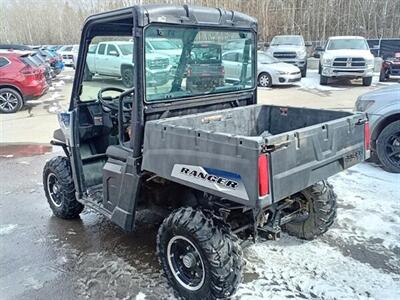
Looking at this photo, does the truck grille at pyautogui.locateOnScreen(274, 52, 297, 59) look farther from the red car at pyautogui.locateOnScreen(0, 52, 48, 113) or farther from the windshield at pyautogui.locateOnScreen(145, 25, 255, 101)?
the windshield at pyautogui.locateOnScreen(145, 25, 255, 101)

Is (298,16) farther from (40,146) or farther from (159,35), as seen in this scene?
(159,35)

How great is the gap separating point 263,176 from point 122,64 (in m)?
2.20

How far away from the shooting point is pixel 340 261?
3.24 metres

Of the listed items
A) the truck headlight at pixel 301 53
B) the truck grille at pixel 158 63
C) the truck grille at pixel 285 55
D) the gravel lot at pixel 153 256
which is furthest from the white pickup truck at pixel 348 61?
the truck grille at pixel 158 63

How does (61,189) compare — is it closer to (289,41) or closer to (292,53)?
(292,53)

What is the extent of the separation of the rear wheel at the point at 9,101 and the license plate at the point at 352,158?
10546 mm

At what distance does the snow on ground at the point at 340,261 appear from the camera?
2.85m

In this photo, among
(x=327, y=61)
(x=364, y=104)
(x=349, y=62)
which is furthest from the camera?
(x=327, y=61)

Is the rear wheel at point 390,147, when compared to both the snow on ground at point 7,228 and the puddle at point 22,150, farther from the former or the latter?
the puddle at point 22,150

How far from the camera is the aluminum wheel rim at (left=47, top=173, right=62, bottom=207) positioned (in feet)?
13.6

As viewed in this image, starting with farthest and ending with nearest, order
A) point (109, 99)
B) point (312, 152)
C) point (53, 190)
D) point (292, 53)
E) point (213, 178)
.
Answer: point (292, 53)
point (53, 190)
point (109, 99)
point (312, 152)
point (213, 178)

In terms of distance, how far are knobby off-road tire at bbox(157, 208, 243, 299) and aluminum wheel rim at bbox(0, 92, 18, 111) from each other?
32.5 ft

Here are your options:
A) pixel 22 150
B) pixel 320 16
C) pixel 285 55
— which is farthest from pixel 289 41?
pixel 22 150

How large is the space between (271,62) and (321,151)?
13.3 m
